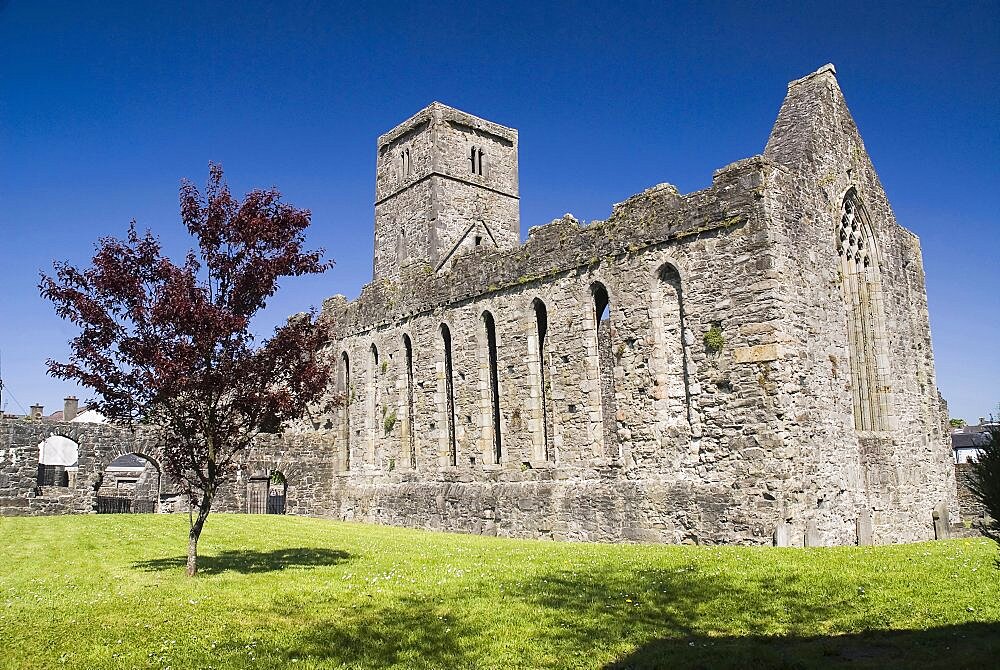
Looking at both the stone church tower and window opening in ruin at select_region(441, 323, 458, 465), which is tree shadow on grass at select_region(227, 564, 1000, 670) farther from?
the stone church tower

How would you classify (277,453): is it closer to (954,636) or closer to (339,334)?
(339,334)

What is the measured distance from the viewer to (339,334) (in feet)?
97.8

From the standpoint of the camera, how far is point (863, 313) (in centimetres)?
2059

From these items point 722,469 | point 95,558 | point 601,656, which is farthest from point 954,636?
point 95,558

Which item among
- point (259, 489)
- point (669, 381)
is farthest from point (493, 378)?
point (259, 489)

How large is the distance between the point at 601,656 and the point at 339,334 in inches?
925

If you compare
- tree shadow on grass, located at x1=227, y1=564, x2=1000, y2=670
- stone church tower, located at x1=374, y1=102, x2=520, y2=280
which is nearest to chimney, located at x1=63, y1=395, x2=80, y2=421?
stone church tower, located at x1=374, y1=102, x2=520, y2=280

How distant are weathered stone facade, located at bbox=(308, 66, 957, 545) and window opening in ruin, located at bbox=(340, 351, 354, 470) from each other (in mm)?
2605

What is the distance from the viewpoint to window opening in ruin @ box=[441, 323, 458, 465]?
79.6 feet

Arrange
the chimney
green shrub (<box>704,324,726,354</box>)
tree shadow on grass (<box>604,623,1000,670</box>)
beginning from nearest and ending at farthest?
Result: tree shadow on grass (<box>604,623,1000,670</box>)
green shrub (<box>704,324,726,354</box>)
the chimney

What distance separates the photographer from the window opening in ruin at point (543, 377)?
20953mm

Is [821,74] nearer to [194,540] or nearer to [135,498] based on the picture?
[194,540]

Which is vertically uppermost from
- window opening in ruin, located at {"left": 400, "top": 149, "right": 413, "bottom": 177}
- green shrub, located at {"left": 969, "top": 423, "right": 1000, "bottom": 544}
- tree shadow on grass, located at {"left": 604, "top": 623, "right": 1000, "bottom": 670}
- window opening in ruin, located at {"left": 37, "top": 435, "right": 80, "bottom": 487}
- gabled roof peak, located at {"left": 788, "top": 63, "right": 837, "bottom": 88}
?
window opening in ruin, located at {"left": 400, "top": 149, "right": 413, "bottom": 177}

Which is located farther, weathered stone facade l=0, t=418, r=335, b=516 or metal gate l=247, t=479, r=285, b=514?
metal gate l=247, t=479, r=285, b=514
